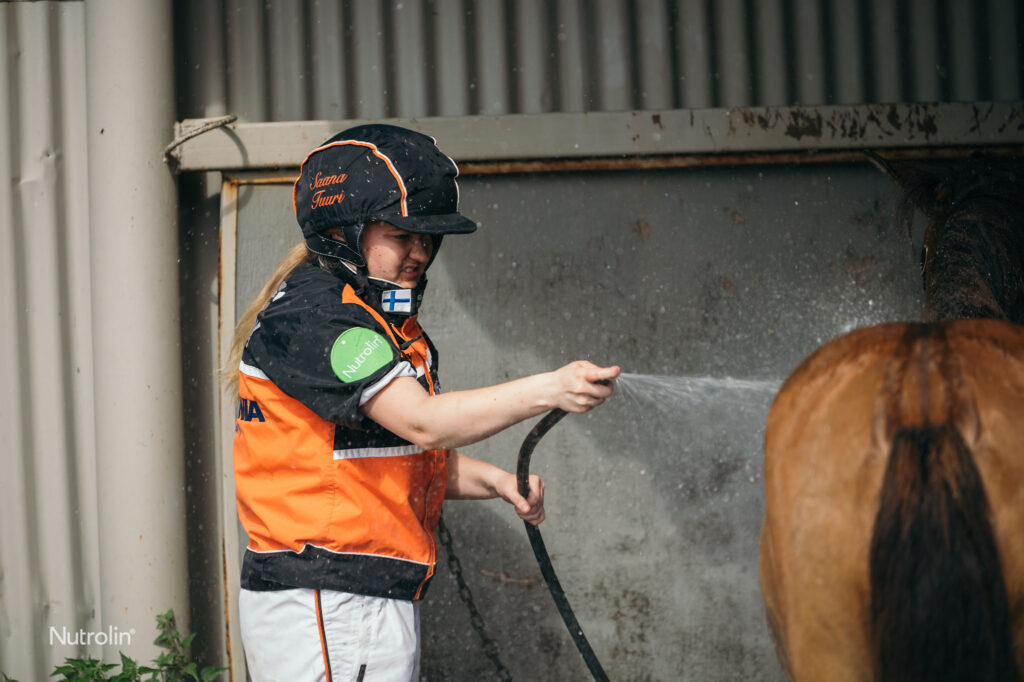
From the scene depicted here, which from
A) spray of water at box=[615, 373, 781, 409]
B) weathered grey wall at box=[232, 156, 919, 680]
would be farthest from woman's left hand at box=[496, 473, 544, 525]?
spray of water at box=[615, 373, 781, 409]

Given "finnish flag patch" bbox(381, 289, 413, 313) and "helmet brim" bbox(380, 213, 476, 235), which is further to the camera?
"finnish flag patch" bbox(381, 289, 413, 313)

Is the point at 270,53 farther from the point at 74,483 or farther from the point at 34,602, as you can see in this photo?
the point at 34,602

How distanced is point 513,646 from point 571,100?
2.24 m

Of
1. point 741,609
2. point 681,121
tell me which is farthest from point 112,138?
point 741,609

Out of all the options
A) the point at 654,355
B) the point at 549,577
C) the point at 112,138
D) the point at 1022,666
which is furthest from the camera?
the point at 654,355

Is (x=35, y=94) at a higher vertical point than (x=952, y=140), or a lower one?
higher

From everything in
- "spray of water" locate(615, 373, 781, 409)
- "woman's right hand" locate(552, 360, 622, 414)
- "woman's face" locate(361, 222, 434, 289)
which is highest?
"woman's face" locate(361, 222, 434, 289)

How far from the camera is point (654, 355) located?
3195mm

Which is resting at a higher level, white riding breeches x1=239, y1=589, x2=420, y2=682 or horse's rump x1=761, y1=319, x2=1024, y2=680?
horse's rump x1=761, y1=319, x2=1024, y2=680

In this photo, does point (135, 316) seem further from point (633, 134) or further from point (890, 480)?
point (890, 480)

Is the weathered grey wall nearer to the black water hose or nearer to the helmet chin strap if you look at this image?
the black water hose

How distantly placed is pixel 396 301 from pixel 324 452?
403 mm

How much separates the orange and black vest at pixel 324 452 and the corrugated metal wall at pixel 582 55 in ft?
5.29

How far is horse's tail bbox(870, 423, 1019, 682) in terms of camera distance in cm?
138
